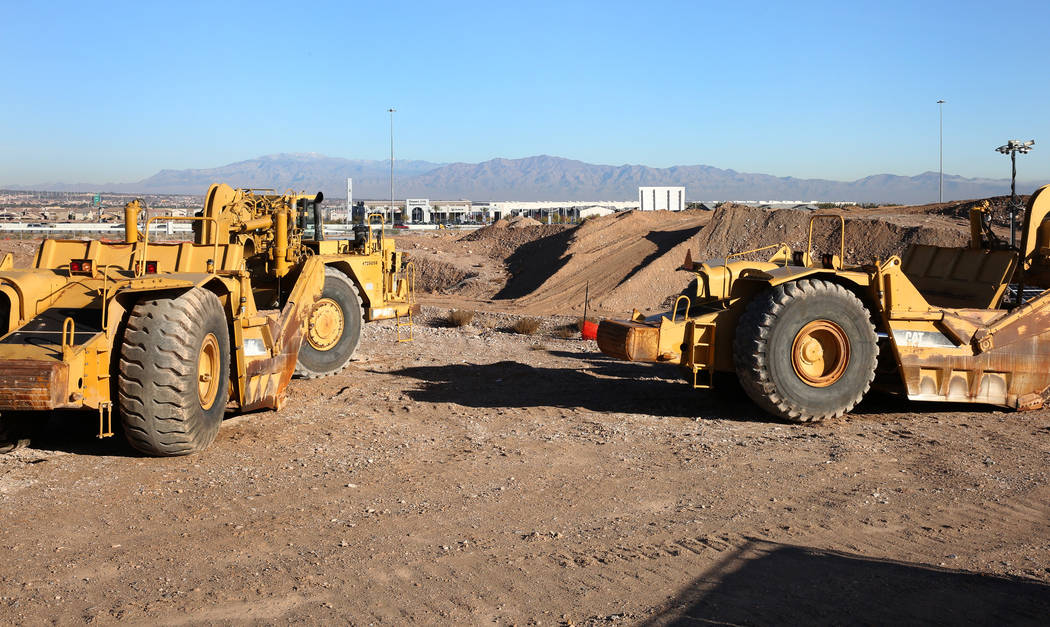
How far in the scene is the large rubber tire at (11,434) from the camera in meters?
8.46

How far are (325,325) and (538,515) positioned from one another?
7359 millimetres

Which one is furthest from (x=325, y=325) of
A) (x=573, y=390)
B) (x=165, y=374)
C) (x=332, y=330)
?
(x=165, y=374)

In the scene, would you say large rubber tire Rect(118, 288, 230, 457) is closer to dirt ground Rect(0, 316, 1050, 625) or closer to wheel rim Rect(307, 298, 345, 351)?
dirt ground Rect(0, 316, 1050, 625)

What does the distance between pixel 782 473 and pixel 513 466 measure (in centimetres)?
243

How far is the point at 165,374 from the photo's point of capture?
8000mm

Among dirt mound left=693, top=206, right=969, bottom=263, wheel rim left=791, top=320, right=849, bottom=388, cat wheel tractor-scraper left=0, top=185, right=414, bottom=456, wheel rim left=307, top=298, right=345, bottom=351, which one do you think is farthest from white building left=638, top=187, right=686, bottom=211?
wheel rim left=791, top=320, right=849, bottom=388

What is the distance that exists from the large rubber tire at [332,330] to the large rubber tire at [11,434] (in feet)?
16.0

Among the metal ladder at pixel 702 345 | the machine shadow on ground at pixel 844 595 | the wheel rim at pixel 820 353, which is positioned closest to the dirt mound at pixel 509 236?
the metal ladder at pixel 702 345

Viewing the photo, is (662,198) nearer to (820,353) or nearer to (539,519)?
(820,353)

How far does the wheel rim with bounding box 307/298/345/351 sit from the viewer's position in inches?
537

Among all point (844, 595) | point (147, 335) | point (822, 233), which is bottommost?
point (844, 595)

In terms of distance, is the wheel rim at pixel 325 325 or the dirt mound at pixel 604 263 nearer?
the wheel rim at pixel 325 325

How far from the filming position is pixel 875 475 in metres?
8.54

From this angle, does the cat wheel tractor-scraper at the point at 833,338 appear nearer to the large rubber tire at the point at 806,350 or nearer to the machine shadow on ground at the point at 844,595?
the large rubber tire at the point at 806,350
